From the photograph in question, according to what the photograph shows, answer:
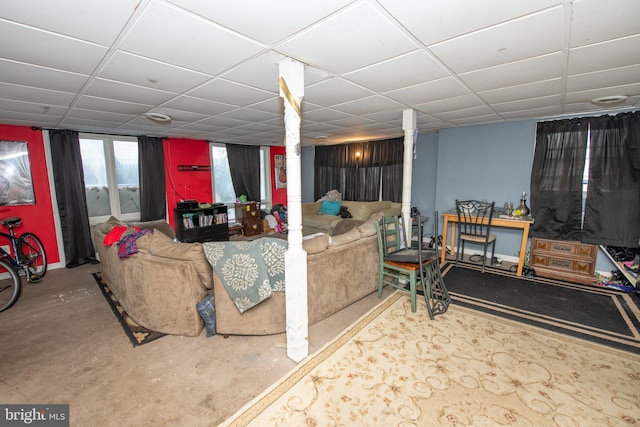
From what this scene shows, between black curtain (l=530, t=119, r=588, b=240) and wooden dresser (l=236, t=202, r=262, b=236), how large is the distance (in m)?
5.21

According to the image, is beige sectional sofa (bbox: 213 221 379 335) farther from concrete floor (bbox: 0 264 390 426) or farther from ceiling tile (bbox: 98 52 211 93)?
ceiling tile (bbox: 98 52 211 93)

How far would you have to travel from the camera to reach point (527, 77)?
2.23m

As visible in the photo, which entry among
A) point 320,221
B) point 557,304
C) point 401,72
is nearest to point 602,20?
point 401,72

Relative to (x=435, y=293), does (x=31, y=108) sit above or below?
above

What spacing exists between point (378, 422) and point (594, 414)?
131 centimetres

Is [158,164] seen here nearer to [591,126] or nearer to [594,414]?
[594,414]

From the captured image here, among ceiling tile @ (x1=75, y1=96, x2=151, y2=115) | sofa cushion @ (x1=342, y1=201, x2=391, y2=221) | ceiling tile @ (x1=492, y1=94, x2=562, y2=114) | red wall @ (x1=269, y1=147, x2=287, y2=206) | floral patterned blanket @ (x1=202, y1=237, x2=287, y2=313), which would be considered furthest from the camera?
red wall @ (x1=269, y1=147, x2=287, y2=206)

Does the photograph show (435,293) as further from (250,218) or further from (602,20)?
(250,218)

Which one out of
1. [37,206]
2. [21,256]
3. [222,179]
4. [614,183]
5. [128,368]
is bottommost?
[128,368]

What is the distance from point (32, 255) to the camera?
398cm

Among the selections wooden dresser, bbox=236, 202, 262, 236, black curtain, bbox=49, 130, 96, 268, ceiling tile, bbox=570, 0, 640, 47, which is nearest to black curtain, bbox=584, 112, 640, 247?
ceiling tile, bbox=570, 0, 640, 47

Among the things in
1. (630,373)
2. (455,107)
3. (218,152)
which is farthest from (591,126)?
(218,152)

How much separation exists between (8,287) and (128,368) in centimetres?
307

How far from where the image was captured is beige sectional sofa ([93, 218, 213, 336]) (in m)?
2.35
